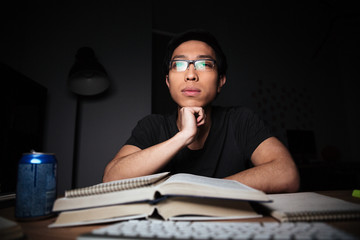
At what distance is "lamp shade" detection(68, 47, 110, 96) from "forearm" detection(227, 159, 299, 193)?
1407mm

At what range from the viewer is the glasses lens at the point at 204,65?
109 cm

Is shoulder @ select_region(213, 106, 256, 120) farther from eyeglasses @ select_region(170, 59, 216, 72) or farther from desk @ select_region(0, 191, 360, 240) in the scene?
desk @ select_region(0, 191, 360, 240)

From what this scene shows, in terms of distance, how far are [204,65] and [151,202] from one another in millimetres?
844

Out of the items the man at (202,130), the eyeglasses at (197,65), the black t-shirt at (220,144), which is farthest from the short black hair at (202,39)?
the black t-shirt at (220,144)

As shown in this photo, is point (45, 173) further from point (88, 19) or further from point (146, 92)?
point (88, 19)

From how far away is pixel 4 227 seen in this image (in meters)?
0.33

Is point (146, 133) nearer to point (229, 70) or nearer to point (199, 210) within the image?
point (199, 210)

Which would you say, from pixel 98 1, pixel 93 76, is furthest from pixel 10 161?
pixel 98 1

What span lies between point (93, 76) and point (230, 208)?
1629 millimetres

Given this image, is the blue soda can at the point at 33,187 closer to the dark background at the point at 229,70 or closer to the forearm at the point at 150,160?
the forearm at the point at 150,160

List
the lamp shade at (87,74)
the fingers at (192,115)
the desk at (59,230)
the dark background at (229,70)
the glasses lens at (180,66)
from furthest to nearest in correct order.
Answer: the dark background at (229,70), the lamp shade at (87,74), the glasses lens at (180,66), the fingers at (192,115), the desk at (59,230)

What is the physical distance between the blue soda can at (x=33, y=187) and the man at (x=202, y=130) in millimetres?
344

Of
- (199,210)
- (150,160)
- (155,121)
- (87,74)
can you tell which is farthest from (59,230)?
(87,74)

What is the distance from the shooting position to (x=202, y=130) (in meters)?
1.17
